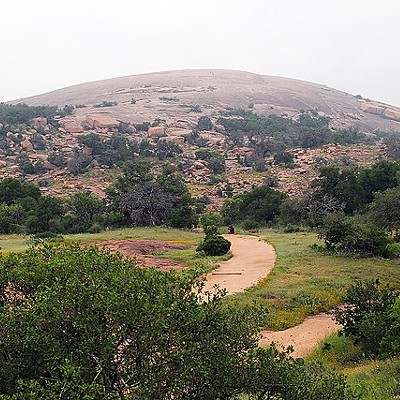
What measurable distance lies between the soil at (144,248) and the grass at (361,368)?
11.7 metres

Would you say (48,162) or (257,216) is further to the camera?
(48,162)

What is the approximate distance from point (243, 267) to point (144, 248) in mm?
7088

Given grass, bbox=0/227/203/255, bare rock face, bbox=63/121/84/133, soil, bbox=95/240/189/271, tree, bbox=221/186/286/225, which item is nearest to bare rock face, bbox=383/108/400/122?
bare rock face, bbox=63/121/84/133

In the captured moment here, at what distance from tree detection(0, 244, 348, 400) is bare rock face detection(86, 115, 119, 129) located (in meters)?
75.9

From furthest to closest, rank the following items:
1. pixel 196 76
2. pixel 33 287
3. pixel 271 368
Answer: pixel 196 76
pixel 33 287
pixel 271 368

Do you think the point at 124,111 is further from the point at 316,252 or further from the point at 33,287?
→ the point at 33,287

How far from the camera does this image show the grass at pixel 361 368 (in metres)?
8.20

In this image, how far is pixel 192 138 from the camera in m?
80.2

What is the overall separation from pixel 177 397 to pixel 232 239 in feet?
100

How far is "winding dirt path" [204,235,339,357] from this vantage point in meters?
14.6

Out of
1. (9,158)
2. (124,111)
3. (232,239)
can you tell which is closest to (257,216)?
(232,239)

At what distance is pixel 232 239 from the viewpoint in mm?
36781

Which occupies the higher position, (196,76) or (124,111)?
(196,76)

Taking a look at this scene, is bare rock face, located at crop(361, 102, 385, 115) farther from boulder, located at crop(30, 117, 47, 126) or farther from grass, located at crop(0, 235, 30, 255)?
grass, located at crop(0, 235, 30, 255)
